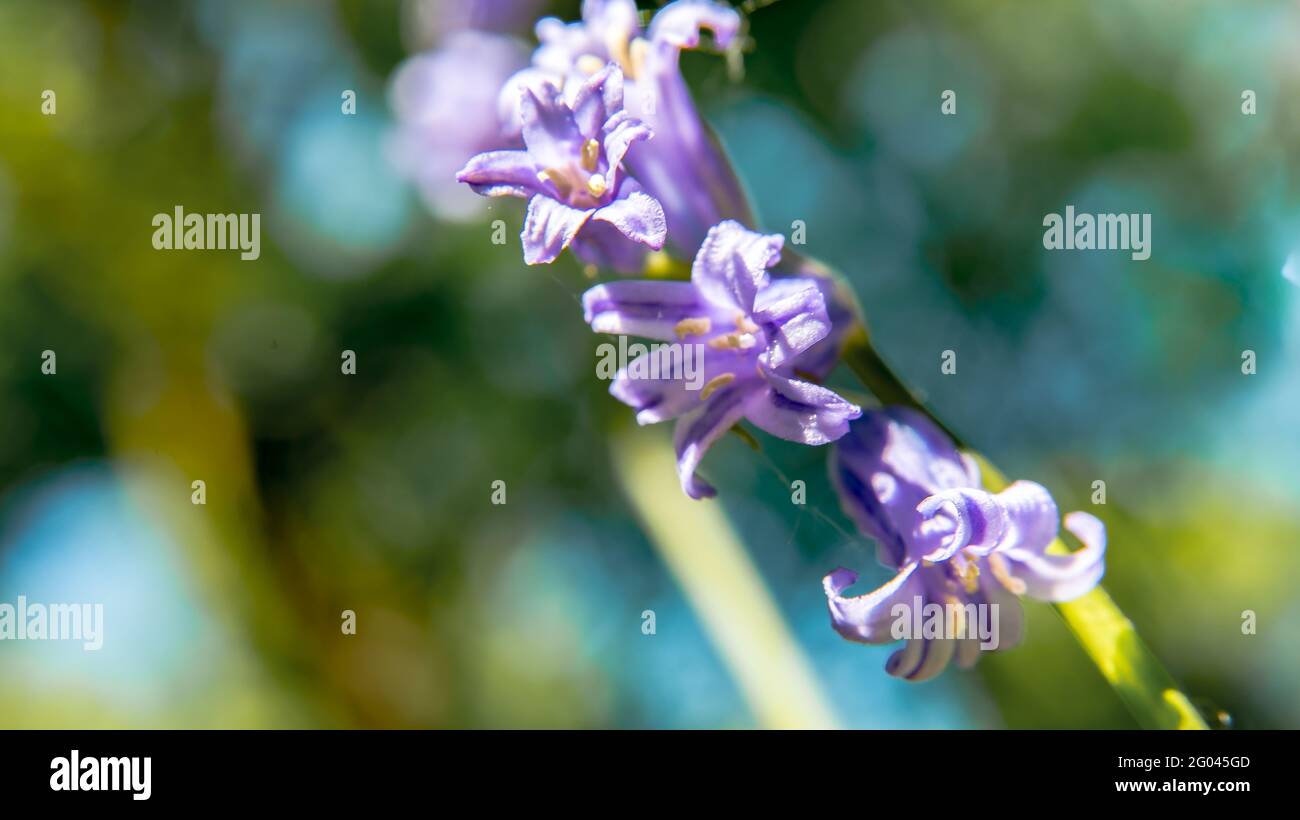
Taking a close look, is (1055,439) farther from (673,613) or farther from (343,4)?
(343,4)

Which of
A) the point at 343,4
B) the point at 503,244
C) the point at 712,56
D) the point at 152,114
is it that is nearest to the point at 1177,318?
the point at 712,56

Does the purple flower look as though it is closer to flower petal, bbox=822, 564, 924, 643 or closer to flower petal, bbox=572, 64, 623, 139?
flower petal, bbox=572, 64, 623, 139

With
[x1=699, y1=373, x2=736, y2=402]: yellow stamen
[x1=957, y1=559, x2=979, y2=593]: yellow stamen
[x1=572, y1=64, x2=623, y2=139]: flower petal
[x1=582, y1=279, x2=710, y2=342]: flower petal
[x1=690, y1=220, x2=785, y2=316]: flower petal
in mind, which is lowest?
[x1=957, y1=559, x2=979, y2=593]: yellow stamen

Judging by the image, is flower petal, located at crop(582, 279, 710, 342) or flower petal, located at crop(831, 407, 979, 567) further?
flower petal, located at crop(831, 407, 979, 567)

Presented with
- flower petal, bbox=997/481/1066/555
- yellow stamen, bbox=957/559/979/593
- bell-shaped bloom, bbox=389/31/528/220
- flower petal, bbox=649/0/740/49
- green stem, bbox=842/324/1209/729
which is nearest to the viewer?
green stem, bbox=842/324/1209/729

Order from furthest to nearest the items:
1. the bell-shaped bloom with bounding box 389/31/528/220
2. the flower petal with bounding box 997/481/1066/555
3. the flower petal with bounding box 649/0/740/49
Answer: the bell-shaped bloom with bounding box 389/31/528/220
the flower petal with bounding box 649/0/740/49
the flower petal with bounding box 997/481/1066/555

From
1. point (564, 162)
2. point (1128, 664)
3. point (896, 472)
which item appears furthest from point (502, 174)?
point (1128, 664)

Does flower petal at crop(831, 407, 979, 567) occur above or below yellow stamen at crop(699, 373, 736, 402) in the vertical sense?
below

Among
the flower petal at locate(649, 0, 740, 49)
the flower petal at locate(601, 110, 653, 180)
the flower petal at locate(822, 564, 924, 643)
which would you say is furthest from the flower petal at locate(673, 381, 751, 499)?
the flower petal at locate(649, 0, 740, 49)
